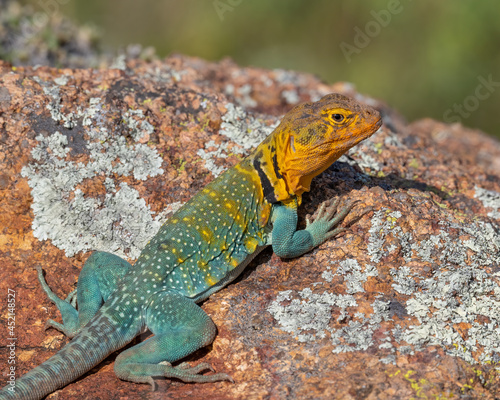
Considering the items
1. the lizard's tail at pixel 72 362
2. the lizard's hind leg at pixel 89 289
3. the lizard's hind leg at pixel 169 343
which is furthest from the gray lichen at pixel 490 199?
the lizard's tail at pixel 72 362

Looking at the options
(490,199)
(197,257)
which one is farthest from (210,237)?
(490,199)

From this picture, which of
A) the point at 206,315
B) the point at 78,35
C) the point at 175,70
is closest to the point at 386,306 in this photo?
the point at 206,315

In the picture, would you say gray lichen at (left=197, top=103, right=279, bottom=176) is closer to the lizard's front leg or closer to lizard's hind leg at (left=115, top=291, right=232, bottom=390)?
the lizard's front leg

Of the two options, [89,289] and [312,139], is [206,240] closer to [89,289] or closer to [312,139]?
[89,289]

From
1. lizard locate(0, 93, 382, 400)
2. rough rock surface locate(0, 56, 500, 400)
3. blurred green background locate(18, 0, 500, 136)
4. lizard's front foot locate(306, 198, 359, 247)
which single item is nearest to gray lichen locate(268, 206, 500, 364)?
rough rock surface locate(0, 56, 500, 400)

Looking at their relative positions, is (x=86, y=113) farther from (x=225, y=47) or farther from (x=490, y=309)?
(x=225, y=47)
